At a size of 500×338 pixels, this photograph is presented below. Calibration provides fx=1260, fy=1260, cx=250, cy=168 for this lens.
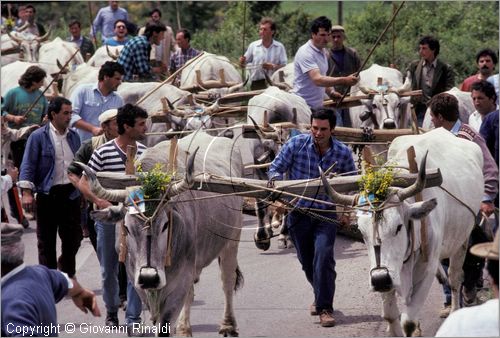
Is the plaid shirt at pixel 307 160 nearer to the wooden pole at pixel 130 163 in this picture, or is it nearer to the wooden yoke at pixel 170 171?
the wooden yoke at pixel 170 171

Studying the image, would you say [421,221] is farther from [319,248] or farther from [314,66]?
[314,66]

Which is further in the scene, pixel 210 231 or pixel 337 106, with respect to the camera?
pixel 337 106

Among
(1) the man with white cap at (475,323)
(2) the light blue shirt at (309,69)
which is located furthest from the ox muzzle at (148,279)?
(2) the light blue shirt at (309,69)

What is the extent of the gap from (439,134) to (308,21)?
749 inches

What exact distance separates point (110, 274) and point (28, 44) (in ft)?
49.2

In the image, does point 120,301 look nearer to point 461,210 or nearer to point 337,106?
point 461,210

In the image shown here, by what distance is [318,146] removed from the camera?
35.1 feet

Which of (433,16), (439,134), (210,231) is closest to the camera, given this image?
(210,231)

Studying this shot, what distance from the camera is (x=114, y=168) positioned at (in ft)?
34.1

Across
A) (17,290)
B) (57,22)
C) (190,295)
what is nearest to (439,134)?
(190,295)

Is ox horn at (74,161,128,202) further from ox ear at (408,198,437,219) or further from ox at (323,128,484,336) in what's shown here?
ox ear at (408,198,437,219)

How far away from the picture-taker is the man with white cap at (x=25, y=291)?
6.98 metres

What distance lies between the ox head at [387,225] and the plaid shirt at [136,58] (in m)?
8.93

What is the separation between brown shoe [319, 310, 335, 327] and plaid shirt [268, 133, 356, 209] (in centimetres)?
98
